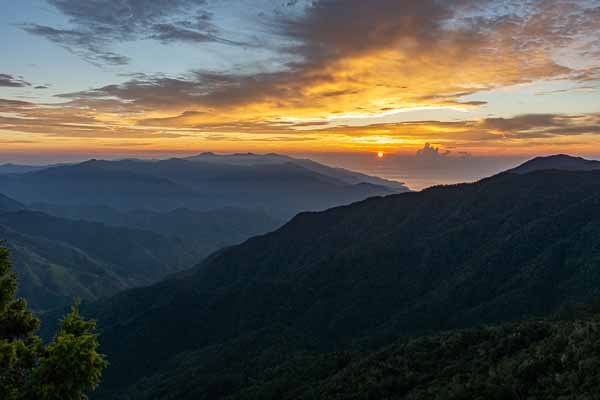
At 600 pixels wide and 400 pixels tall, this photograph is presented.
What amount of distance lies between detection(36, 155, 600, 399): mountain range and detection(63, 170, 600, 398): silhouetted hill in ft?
1.45

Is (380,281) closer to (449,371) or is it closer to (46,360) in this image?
(449,371)

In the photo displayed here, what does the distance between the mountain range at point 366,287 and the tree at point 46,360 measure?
5442cm

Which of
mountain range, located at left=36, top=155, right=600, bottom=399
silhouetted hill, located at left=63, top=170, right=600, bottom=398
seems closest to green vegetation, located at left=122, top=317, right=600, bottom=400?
mountain range, located at left=36, top=155, right=600, bottom=399

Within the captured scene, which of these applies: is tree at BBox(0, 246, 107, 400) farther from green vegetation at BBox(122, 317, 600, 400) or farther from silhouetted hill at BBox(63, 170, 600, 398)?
silhouetted hill at BBox(63, 170, 600, 398)

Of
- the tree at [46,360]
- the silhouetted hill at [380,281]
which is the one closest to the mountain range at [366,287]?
the silhouetted hill at [380,281]

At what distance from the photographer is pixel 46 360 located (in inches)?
555

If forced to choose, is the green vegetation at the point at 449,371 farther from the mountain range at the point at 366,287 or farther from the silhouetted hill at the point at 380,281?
the silhouetted hill at the point at 380,281

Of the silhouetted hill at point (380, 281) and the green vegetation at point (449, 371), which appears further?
the silhouetted hill at point (380, 281)

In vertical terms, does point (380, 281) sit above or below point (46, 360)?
below

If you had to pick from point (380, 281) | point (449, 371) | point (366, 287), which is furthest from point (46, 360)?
point (380, 281)

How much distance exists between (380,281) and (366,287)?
4.98m

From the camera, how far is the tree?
1420 centimetres

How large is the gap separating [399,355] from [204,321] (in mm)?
91366

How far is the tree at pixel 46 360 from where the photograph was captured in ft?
46.6
